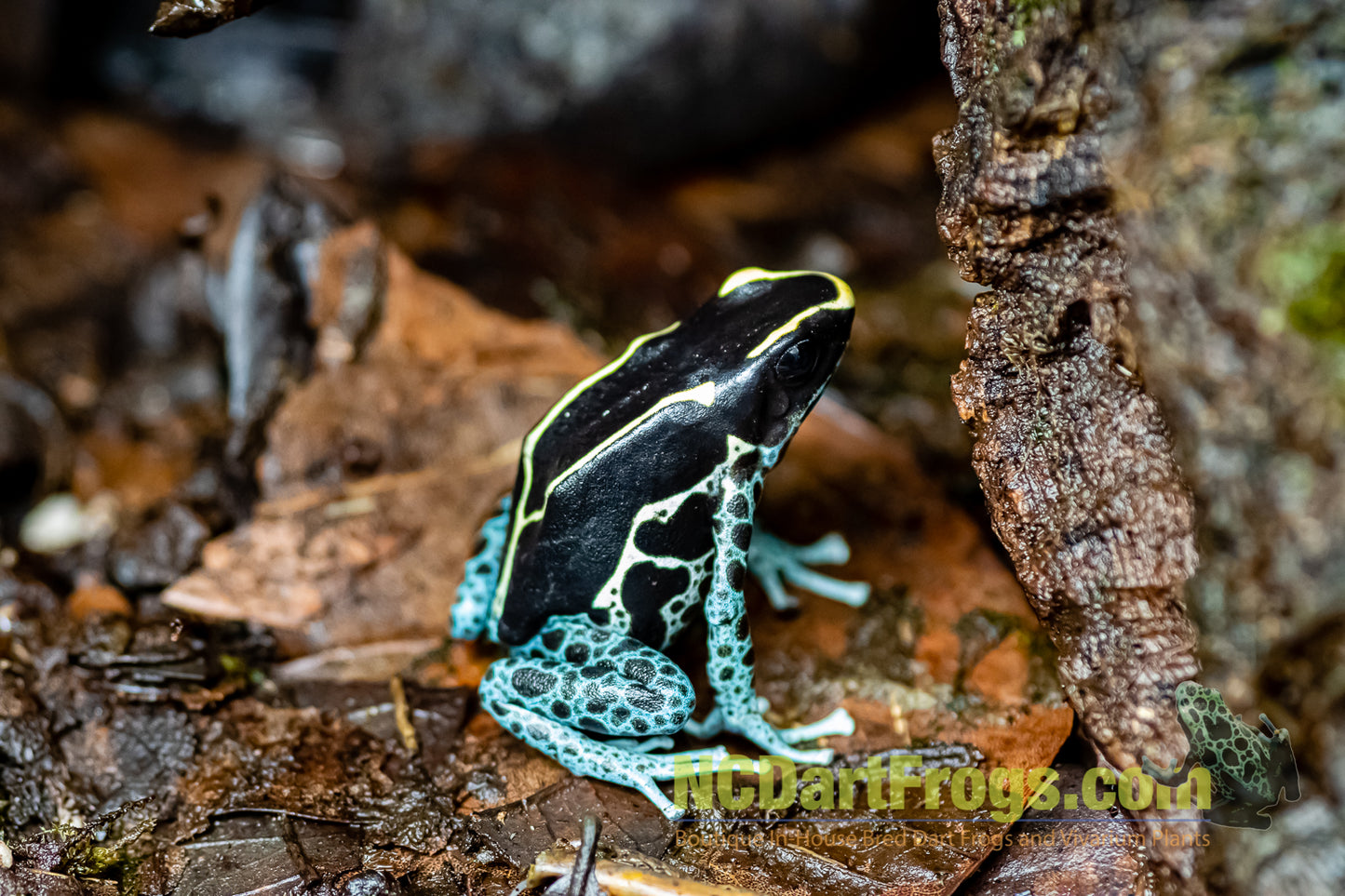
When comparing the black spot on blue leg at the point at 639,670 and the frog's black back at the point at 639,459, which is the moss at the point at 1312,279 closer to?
the frog's black back at the point at 639,459

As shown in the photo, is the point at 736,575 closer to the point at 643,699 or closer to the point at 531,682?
the point at 643,699

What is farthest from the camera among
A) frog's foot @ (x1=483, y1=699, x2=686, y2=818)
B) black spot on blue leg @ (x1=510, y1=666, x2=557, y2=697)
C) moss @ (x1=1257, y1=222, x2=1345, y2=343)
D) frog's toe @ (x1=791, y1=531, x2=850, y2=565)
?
frog's toe @ (x1=791, y1=531, x2=850, y2=565)

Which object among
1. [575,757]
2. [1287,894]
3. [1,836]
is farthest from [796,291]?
[1,836]

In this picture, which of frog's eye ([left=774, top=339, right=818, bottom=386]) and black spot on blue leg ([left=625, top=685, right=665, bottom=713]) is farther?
frog's eye ([left=774, top=339, right=818, bottom=386])

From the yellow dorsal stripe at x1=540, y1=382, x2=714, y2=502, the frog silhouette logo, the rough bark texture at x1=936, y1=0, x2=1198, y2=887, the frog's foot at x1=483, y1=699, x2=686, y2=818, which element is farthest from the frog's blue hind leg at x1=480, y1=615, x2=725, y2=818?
the frog silhouette logo

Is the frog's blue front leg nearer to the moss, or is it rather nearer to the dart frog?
the dart frog

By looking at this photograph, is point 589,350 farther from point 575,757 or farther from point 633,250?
point 575,757

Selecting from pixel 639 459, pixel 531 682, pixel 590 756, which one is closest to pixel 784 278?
pixel 639 459

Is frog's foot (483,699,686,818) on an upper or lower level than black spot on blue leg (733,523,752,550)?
lower
